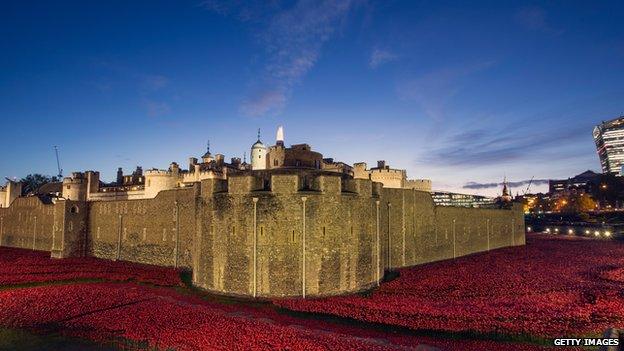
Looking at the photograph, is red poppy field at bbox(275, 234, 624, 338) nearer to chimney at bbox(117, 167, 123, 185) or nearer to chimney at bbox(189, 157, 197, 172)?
chimney at bbox(189, 157, 197, 172)

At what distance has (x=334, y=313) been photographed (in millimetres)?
22188

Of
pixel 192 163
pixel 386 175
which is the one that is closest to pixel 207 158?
pixel 192 163

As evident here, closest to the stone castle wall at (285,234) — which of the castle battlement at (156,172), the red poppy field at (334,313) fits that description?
the red poppy field at (334,313)

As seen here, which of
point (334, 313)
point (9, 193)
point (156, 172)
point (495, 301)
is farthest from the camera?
point (9, 193)

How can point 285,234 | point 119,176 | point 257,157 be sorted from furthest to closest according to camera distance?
point 119,176, point 257,157, point 285,234

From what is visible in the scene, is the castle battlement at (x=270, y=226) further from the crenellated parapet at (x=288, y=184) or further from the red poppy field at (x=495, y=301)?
the red poppy field at (x=495, y=301)

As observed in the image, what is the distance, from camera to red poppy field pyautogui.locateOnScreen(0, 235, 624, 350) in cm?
1762

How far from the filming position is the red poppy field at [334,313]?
17.6 metres

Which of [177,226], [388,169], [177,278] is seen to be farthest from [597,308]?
[388,169]

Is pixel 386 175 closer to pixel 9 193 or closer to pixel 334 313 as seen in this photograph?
pixel 334 313

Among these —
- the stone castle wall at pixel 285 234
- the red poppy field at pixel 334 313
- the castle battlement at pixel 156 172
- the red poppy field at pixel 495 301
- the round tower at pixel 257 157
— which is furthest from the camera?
the round tower at pixel 257 157

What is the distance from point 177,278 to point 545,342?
86.3ft

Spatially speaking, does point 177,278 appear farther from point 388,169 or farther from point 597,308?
point 388,169

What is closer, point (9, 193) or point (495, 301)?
point (495, 301)
